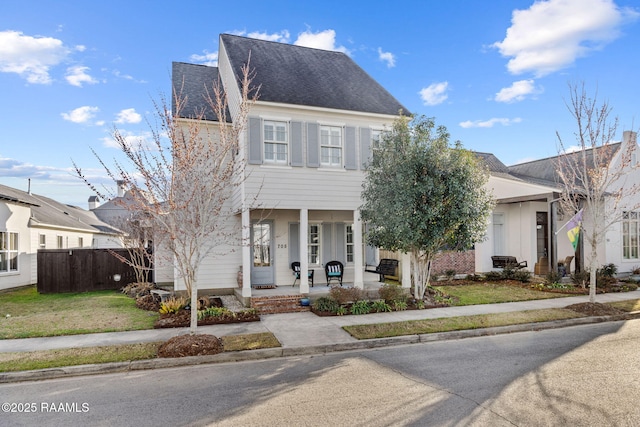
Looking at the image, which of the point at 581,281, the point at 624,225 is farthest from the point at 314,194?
→ the point at 624,225

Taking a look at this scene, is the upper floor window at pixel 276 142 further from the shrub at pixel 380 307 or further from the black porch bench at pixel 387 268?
the black porch bench at pixel 387 268

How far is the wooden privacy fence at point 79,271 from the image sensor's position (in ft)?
52.5

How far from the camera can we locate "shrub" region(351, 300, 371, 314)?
11080 millimetres

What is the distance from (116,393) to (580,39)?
1568 centimetres

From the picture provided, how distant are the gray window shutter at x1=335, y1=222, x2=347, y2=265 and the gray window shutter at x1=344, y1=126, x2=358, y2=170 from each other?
298 centimetres

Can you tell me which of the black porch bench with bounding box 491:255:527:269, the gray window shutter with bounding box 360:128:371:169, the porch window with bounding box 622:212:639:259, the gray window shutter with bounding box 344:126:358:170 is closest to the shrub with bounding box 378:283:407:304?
the gray window shutter with bounding box 344:126:358:170

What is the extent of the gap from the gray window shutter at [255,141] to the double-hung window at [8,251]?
12.5 m

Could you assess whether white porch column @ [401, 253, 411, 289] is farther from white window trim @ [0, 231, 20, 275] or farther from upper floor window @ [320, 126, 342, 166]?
white window trim @ [0, 231, 20, 275]

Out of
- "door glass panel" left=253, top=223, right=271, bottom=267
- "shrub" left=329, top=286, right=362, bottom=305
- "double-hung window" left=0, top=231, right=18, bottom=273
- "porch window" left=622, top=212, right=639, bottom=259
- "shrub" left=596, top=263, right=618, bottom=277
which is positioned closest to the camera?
"shrub" left=329, top=286, right=362, bottom=305

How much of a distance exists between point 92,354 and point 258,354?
3099 mm

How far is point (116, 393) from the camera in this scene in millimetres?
5703

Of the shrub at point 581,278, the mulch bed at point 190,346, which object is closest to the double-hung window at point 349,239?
the mulch bed at point 190,346

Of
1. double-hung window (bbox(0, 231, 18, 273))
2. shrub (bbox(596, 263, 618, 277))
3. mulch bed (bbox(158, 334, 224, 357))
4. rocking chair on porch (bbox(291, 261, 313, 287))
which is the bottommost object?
mulch bed (bbox(158, 334, 224, 357))

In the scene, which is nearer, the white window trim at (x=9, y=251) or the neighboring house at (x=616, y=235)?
the white window trim at (x=9, y=251)
